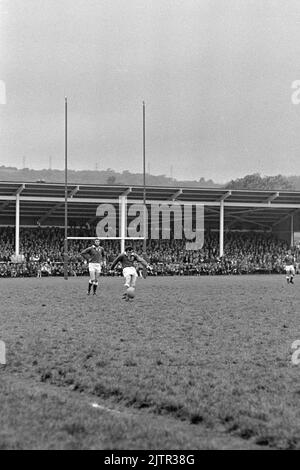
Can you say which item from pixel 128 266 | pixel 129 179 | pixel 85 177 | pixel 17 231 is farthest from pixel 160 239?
pixel 85 177

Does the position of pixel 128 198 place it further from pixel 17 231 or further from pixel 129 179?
pixel 129 179

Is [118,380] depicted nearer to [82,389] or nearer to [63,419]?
[82,389]

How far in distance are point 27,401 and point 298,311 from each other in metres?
12.2

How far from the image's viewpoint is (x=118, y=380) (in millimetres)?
9508

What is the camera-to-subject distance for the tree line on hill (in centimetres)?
13562

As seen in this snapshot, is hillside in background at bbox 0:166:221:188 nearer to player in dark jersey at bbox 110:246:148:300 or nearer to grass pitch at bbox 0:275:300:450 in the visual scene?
player in dark jersey at bbox 110:246:148:300

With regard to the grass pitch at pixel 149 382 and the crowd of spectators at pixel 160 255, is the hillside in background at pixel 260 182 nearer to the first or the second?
the crowd of spectators at pixel 160 255

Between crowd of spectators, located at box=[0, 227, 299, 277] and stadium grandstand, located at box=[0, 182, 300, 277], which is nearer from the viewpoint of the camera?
crowd of spectators, located at box=[0, 227, 299, 277]

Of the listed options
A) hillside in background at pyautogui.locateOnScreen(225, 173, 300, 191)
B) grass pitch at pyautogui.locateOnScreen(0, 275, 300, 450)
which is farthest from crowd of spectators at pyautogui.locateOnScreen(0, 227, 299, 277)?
hillside in background at pyautogui.locateOnScreen(225, 173, 300, 191)

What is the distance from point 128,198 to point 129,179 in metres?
113

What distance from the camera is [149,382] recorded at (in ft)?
30.6

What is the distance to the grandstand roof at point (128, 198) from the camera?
186ft

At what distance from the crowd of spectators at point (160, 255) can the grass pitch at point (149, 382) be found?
35110 mm
